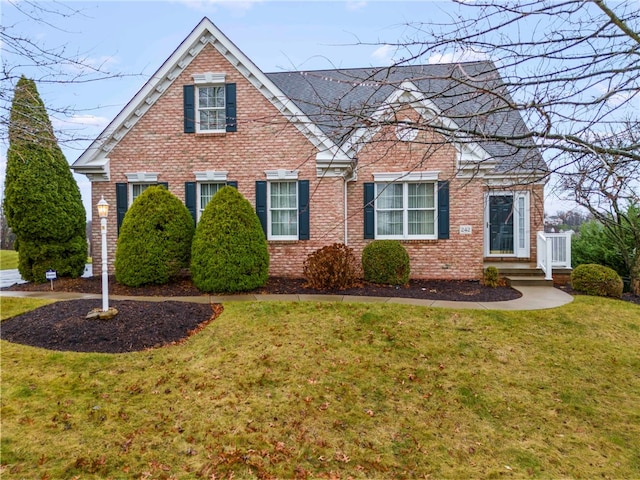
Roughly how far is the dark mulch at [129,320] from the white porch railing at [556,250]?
8.15ft

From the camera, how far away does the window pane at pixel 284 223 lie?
10.6 metres

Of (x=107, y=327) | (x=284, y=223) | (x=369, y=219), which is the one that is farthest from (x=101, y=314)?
(x=369, y=219)

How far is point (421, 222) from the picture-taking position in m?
10.8

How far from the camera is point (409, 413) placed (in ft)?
13.9

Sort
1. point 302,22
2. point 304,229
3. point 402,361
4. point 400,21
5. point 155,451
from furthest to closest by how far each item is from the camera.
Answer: point 304,229
point 402,361
point 302,22
point 155,451
point 400,21

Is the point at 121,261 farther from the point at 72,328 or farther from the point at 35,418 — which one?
the point at 35,418

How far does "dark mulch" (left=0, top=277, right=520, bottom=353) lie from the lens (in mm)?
5559

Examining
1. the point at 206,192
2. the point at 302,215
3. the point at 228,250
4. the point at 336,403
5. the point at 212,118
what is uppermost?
the point at 212,118

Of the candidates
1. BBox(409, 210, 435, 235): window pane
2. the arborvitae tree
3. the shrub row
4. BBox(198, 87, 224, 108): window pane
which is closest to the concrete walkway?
the shrub row

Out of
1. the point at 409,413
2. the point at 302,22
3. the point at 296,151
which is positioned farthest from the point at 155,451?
the point at 296,151

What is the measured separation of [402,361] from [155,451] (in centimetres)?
340

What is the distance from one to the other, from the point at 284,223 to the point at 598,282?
330 inches

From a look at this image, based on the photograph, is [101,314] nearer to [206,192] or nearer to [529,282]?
[206,192]

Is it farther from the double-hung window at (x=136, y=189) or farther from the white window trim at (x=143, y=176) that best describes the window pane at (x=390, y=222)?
the double-hung window at (x=136, y=189)
